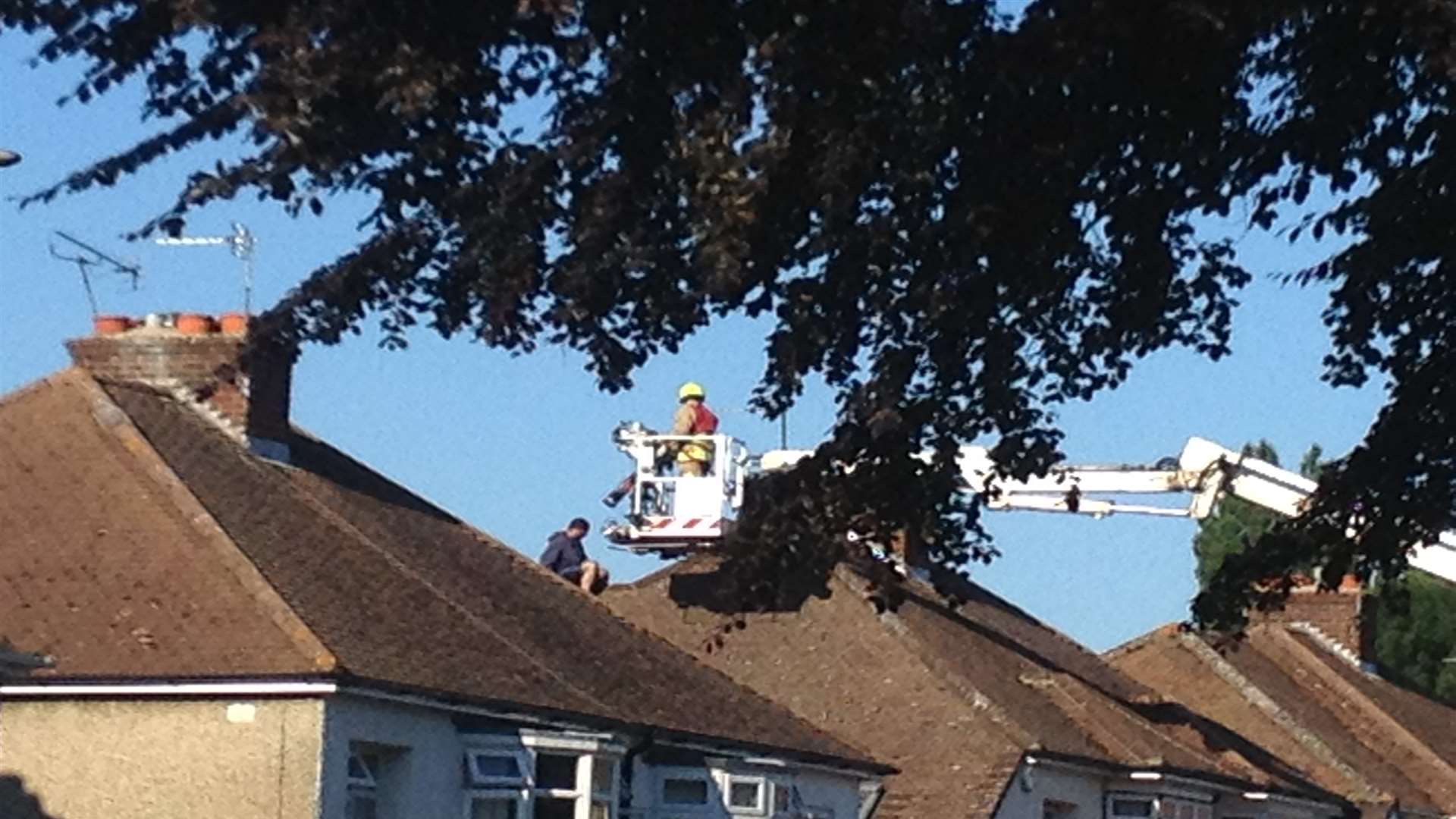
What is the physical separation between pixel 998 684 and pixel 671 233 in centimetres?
2403

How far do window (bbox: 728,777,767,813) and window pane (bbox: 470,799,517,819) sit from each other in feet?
10.6

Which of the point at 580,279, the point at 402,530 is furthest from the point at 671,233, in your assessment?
the point at 402,530

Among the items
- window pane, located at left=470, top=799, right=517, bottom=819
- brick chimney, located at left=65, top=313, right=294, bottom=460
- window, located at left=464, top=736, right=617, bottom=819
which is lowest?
window pane, located at left=470, top=799, right=517, bottom=819

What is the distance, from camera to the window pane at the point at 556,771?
2439 cm

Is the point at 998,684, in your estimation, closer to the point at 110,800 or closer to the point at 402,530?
the point at 402,530

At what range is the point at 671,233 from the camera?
1255cm

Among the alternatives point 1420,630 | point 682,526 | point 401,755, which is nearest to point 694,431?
point 682,526

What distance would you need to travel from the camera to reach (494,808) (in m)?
24.2

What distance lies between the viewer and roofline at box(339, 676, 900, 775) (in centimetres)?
2205

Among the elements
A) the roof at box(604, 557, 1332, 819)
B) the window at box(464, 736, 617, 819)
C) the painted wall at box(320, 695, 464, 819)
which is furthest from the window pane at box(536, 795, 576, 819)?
the roof at box(604, 557, 1332, 819)

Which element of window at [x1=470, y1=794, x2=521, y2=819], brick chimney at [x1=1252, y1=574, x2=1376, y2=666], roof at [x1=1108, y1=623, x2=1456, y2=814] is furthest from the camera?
brick chimney at [x1=1252, y1=574, x2=1376, y2=666]

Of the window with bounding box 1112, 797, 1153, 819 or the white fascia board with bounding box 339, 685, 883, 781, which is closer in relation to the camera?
the white fascia board with bounding box 339, 685, 883, 781

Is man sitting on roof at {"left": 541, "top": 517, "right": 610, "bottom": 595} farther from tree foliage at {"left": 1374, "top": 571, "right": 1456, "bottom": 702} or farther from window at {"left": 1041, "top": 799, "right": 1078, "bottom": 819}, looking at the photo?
tree foliage at {"left": 1374, "top": 571, "right": 1456, "bottom": 702}

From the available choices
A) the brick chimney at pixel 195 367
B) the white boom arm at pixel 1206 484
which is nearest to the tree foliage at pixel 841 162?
the brick chimney at pixel 195 367
